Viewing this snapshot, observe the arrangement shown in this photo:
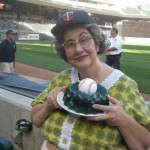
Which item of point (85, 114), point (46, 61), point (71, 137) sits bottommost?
point (46, 61)

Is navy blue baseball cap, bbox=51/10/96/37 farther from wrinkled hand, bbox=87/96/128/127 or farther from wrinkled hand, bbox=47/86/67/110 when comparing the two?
wrinkled hand, bbox=87/96/128/127

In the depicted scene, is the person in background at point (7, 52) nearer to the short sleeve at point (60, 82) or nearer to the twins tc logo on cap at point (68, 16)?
the short sleeve at point (60, 82)

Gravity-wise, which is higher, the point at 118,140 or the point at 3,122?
the point at 118,140

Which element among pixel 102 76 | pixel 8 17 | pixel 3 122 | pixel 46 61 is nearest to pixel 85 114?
pixel 102 76

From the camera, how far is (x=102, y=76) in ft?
5.63

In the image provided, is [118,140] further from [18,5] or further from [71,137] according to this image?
[18,5]

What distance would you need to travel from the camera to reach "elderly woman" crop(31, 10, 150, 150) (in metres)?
1.53

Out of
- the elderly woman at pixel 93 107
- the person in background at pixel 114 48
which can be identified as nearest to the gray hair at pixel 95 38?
the elderly woman at pixel 93 107

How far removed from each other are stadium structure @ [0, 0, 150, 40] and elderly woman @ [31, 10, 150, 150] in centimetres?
2554

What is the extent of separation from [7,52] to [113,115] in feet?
25.4

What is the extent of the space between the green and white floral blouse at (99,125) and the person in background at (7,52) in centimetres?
732

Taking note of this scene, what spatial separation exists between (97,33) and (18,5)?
43.3 meters

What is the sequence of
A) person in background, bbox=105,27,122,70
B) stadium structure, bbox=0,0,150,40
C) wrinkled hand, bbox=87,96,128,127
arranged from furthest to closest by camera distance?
stadium structure, bbox=0,0,150,40
person in background, bbox=105,27,122,70
wrinkled hand, bbox=87,96,128,127

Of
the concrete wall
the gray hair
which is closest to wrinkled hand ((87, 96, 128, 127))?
the gray hair
